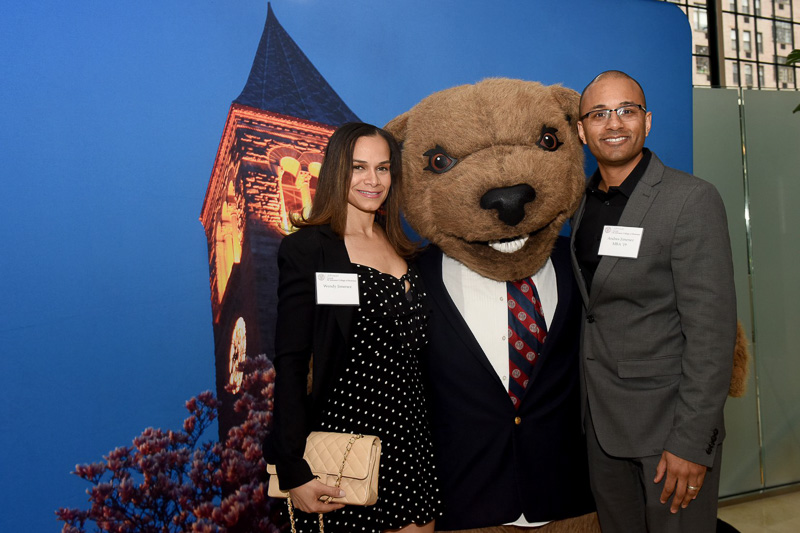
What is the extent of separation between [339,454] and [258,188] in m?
1.36

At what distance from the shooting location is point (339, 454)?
1490 millimetres

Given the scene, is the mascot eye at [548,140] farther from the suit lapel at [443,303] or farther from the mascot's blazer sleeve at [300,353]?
the mascot's blazer sleeve at [300,353]

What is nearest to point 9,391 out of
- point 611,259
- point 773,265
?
point 611,259

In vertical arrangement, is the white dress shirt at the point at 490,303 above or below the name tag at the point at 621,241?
below

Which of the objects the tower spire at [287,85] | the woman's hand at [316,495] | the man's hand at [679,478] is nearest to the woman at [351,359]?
the woman's hand at [316,495]

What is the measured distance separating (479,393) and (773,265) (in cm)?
290

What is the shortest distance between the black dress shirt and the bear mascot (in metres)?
0.06

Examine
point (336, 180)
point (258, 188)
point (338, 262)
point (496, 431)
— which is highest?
point (258, 188)

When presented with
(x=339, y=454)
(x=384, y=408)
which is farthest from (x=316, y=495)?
(x=384, y=408)

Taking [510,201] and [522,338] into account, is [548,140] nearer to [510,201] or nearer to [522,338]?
[510,201]

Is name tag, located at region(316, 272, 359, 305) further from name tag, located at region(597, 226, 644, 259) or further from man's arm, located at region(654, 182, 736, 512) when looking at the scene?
man's arm, located at region(654, 182, 736, 512)

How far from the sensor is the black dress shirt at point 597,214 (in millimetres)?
1762

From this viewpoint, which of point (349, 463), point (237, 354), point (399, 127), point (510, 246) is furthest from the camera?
point (237, 354)

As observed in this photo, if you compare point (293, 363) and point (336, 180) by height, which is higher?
point (336, 180)
